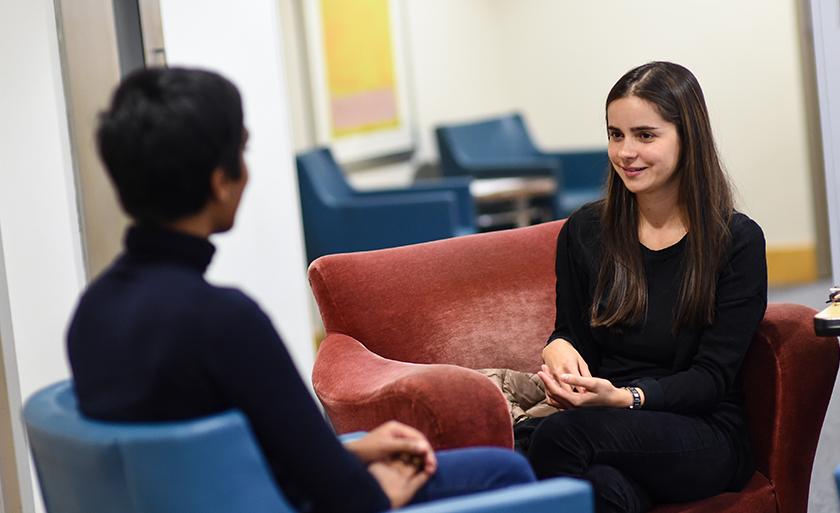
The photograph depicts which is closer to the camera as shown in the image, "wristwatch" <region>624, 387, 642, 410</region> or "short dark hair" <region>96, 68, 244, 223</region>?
"short dark hair" <region>96, 68, 244, 223</region>

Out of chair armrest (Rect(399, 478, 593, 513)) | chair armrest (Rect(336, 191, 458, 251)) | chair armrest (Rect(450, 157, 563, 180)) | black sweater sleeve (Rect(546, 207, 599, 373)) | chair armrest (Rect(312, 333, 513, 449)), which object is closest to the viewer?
chair armrest (Rect(399, 478, 593, 513))

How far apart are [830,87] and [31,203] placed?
6.96 ft

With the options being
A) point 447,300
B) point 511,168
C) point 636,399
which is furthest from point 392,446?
point 511,168

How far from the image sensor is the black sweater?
93.1 inches

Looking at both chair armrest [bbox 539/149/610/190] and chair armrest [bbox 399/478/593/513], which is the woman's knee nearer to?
chair armrest [bbox 399/478/593/513]

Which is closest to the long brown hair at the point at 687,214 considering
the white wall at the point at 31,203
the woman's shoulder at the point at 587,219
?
the woman's shoulder at the point at 587,219

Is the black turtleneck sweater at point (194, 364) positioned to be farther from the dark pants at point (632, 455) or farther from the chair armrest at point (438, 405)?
the dark pants at point (632, 455)

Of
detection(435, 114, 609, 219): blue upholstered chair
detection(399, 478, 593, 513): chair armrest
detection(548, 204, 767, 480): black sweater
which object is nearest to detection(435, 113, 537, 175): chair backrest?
detection(435, 114, 609, 219): blue upholstered chair

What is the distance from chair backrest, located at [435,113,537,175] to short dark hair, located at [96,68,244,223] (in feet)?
19.5

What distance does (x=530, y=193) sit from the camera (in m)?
7.09

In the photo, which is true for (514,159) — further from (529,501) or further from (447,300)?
(529,501)

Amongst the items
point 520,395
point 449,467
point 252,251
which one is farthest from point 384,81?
point 449,467

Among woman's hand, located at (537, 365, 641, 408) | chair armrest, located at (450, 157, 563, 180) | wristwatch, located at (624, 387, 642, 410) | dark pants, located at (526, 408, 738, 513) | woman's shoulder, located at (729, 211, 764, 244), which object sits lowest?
dark pants, located at (526, 408, 738, 513)

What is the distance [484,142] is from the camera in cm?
784
